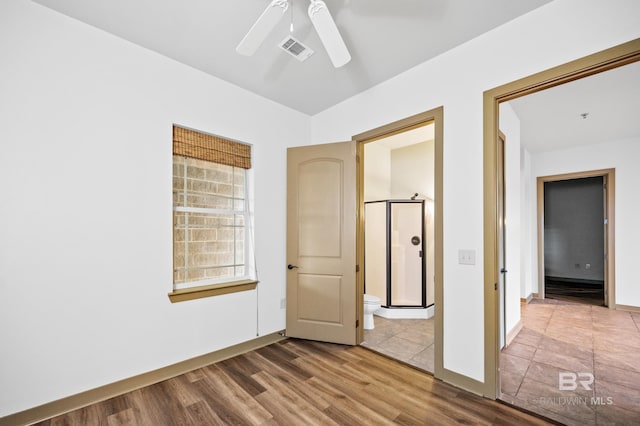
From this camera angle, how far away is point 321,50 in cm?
230

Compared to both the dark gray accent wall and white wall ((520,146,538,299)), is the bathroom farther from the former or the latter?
the dark gray accent wall

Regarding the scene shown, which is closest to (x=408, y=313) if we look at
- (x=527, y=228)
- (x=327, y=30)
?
(x=527, y=228)

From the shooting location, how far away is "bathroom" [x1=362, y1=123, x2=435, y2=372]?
372cm

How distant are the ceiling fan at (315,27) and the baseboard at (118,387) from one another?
2.57 metres

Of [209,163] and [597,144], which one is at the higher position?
[597,144]

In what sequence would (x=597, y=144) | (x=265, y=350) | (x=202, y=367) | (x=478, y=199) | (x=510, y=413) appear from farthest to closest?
(x=597, y=144) → (x=265, y=350) → (x=202, y=367) → (x=478, y=199) → (x=510, y=413)

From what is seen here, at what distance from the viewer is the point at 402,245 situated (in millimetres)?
4223

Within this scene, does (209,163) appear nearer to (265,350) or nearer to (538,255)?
(265,350)

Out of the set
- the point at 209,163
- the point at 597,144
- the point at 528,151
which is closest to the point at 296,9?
the point at 209,163

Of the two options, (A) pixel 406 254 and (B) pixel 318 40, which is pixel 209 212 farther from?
(A) pixel 406 254

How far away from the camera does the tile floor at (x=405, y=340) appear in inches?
104

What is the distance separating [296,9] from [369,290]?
3.71 metres

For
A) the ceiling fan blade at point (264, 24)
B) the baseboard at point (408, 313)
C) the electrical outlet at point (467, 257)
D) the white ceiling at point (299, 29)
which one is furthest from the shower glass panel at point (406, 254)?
the ceiling fan blade at point (264, 24)

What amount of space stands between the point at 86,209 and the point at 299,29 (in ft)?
6.80
